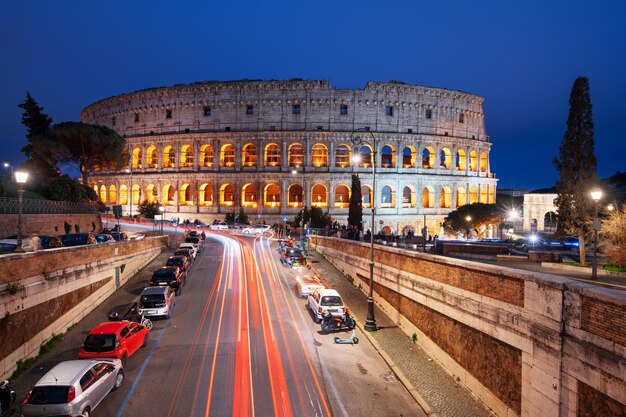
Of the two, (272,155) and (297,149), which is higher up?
(297,149)

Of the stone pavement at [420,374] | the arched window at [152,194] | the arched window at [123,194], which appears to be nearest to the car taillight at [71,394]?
the stone pavement at [420,374]

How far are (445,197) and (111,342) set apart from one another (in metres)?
60.9

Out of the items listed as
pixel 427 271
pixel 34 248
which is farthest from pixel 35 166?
pixel 427 271

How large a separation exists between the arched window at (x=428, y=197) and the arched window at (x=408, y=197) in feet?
8.22

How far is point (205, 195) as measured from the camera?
65.0m

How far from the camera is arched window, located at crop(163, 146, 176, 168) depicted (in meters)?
64.6

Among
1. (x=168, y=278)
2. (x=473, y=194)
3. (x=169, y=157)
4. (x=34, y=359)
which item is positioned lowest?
(x=34, y=359)

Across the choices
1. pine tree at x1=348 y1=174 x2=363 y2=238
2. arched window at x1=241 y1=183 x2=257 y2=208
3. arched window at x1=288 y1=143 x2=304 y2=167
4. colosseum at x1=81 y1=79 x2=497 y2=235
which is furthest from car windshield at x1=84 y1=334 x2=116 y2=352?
arched window at x1=288 y1=143 x2=304 y2=167

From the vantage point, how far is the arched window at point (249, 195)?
60906mm

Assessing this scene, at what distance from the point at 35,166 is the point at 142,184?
21.9m

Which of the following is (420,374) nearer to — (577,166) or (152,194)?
(577,166)

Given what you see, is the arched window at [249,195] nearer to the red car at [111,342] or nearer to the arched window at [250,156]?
the arched window at [250,156]

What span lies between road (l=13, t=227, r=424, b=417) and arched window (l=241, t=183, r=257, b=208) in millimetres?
39799

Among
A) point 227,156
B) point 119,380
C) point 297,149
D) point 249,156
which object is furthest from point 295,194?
point 119,380
